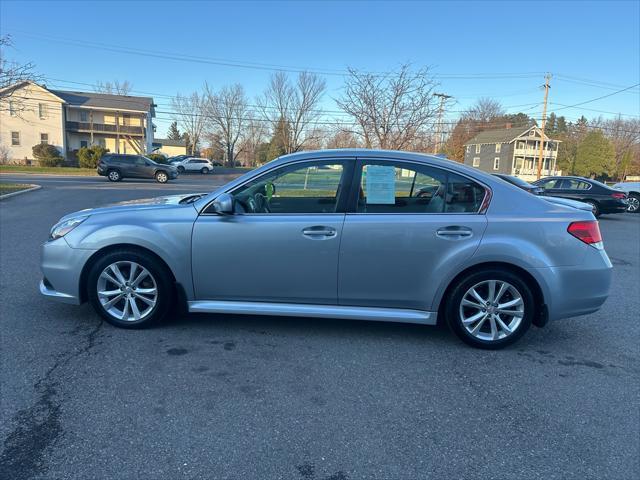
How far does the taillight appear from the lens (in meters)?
3.68

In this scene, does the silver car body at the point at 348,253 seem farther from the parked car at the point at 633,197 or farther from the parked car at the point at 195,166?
the parked car at the point at 195,166

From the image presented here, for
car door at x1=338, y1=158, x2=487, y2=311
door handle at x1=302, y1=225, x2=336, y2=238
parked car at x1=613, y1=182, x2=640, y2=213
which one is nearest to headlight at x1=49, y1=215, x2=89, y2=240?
door handle at x1=302, y1=225, x2=336, y2=238

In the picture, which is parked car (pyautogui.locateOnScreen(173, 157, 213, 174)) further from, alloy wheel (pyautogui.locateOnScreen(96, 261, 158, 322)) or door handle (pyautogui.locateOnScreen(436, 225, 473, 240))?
door handle (pyautogui.locateOnScreen(436, 225, 473, 240))

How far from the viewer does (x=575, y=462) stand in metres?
2.45

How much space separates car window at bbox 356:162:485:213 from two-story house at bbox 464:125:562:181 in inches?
2336

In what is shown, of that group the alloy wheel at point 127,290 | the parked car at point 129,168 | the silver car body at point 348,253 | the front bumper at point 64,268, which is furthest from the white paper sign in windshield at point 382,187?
the parked car at point 129,168

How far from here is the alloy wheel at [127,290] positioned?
12.9ft

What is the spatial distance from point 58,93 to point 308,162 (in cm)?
5366

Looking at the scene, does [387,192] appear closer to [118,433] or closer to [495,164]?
[118,433]

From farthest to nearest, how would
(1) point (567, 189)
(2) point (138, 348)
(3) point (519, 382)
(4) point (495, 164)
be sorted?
1. (4) point (495, 164)
2. (1) point (567, 189)
3. (2) point (138, 348)
4. (3) point (519, 382)

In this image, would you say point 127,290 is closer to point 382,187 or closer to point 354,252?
point 354,252

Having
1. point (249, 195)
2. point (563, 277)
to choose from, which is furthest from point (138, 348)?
point (563, 277)

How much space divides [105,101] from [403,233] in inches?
2170

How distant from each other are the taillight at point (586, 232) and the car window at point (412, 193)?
31.2 inches
